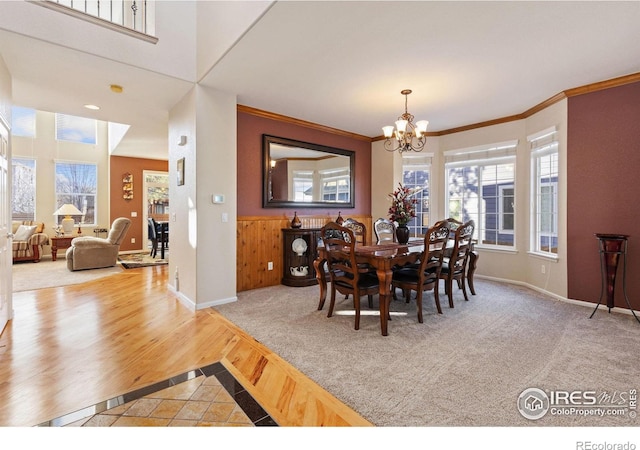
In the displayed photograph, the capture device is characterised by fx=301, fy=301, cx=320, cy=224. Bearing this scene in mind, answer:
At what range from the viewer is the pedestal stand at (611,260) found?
3172 mm

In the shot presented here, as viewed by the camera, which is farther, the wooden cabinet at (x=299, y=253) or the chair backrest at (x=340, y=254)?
the wooden cabinet at (x=299, y=253)

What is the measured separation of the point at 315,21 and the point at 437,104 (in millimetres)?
2488

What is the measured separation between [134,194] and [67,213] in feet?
5.22

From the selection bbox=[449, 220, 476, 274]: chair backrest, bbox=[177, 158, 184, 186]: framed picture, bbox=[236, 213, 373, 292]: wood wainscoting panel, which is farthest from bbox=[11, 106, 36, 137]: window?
bbox=[449, 220, 476, 274]: chair backrest

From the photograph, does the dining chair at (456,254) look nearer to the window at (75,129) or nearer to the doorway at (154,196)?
the doorway at (154,196)

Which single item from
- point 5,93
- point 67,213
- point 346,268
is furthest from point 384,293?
point 67,213

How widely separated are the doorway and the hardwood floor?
5104 millimetres

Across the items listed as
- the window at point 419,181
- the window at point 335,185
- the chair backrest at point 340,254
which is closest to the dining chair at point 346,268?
the chair backrest at point 340,254

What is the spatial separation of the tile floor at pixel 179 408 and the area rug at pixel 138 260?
16.3 feet

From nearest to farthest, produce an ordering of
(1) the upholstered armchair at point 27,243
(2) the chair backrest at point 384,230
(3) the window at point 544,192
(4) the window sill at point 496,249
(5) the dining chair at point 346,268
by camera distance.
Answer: (5) the dining chair at point 346,268 → (3) the window at point 544,192 → (2) the chair backrest at point 384,230 → (4) the window sill at point 496,249 → (1) the upholstered armchair at point 27,243

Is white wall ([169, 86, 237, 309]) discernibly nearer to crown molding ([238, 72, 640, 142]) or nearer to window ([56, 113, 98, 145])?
crown molding ([238, 72, 640, 142])

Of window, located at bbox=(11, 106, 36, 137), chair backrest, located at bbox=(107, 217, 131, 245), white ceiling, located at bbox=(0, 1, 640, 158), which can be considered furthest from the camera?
window, located at bbox=(11, 106, 36, 137)

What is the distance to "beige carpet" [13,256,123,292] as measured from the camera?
4.60 meters
